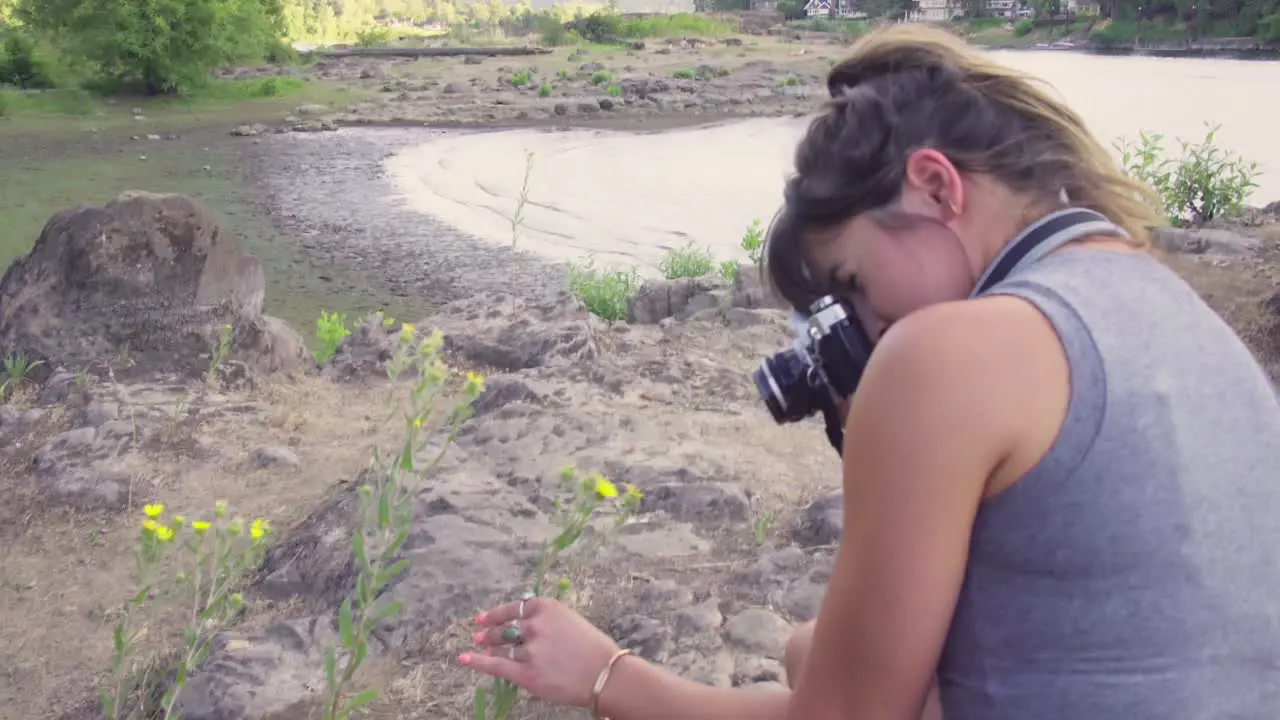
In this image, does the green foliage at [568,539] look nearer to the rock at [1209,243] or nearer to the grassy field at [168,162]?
the rock at [1209,243]

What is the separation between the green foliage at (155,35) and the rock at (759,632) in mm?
24644

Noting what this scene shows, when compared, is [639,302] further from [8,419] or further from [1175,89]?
[1175,89]

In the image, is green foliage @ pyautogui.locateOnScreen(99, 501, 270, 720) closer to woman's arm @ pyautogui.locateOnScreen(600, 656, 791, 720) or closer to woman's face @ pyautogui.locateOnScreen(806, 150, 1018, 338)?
woman's arm @ pyautogui.locateOnScreen(600, 656, 791, 720)

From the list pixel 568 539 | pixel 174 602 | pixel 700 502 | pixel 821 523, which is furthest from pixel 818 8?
pixel 568 539

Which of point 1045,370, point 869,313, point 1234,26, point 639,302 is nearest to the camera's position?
point 1045,370

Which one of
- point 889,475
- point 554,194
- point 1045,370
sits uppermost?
point 1045,370

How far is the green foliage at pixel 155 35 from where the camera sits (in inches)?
959

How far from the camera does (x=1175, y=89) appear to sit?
71.1 feet

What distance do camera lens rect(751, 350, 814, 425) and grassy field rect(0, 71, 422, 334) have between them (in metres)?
7.30

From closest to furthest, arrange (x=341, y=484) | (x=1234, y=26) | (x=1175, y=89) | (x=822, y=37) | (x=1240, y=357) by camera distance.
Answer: (x=1240, y=357), (x=341, y=484), (x=1175, y=89), (x=1234, y=26), (x=822, y=37)

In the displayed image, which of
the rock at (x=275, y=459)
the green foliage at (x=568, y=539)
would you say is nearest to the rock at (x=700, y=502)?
the green foliage at (x=568, y=539)

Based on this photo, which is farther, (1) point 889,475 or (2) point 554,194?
(2) point 554,194

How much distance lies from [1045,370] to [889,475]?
7.2 inches

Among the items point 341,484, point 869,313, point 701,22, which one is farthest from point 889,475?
point 701,22
